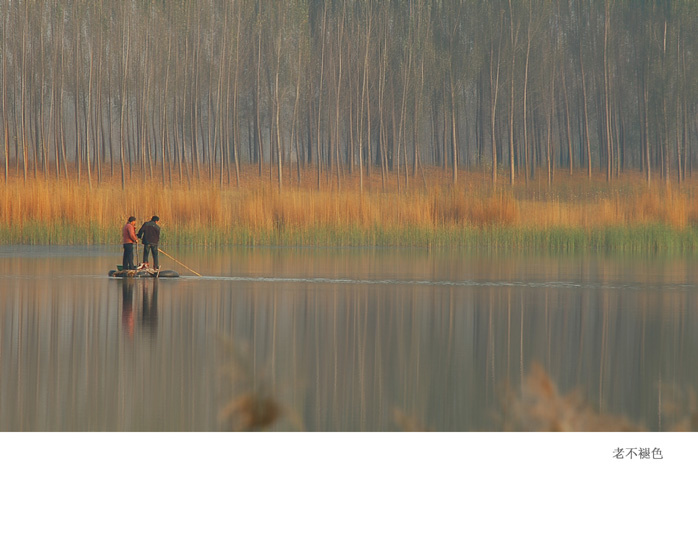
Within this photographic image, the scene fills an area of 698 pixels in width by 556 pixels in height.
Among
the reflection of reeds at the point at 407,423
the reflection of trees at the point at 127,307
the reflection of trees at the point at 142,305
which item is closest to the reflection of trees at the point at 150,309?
the reflection of trees at the point at 142,305

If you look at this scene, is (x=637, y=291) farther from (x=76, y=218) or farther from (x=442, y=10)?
(x=442, y=10)

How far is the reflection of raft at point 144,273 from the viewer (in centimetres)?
1989

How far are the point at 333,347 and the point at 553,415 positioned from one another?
5139 millimetres

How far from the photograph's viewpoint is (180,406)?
27.3 feet

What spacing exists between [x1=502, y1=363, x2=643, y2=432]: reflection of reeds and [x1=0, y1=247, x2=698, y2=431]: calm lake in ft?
0.37

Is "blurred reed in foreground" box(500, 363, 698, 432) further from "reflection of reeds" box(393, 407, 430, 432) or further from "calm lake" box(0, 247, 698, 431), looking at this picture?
"reflection of reeds" box(393, 407, 430, 432)

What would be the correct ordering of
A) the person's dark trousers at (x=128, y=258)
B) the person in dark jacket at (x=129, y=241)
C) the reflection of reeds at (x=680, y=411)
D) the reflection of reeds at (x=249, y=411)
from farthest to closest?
the person's dark trousers at (x=128, y=258) → the person in dark jacket at (x=129, y=241) → the reflection of reeds at (x=680, y=411) → the reflection of reeds at (x=249, y=411)

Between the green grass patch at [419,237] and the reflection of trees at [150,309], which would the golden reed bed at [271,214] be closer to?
the green grass patch at [419,237]

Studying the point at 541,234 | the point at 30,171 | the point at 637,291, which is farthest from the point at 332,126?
the point at 637,291

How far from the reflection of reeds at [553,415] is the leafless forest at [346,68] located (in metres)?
45.2

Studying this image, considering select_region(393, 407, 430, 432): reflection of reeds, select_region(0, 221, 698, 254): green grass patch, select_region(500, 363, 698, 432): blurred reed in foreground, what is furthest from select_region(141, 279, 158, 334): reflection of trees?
select_region(0, 221, 698, 254): green grass patch

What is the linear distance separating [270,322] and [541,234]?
1838 centimetres

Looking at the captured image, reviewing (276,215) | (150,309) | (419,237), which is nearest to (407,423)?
(150,309)

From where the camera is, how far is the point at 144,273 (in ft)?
66.3
